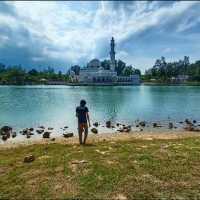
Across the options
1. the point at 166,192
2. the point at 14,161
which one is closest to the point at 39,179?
the point at 14,161

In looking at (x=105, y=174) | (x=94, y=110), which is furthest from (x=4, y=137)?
(x=94, y=110)

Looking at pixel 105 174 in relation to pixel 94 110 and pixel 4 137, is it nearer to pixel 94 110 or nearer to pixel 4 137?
pixel 4 137

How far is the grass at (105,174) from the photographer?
29.7 feet

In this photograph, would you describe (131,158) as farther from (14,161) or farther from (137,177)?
(14,161)

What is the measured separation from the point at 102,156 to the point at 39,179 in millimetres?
3646

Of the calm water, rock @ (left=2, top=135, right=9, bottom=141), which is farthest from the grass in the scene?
the calm water

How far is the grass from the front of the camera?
9.05 meters

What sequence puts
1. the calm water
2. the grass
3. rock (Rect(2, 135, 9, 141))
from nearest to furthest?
the grass → rock (Rect(2, 135, 9, 141)) → the calm water

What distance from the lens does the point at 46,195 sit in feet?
29.2

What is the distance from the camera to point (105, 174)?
34.7ft

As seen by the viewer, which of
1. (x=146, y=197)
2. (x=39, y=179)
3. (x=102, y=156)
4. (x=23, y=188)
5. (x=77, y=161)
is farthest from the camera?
(x=102, y=156)

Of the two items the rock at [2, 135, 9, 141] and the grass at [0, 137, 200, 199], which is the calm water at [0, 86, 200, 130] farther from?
the grass at [0, 137, 200, 199]

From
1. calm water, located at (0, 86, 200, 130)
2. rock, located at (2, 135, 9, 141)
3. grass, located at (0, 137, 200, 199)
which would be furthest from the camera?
calm water, located at (0, 86, 200, 130)

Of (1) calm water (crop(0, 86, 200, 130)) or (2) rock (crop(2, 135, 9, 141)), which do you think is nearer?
(2) rock (crop(2, 135, 9, 141))
